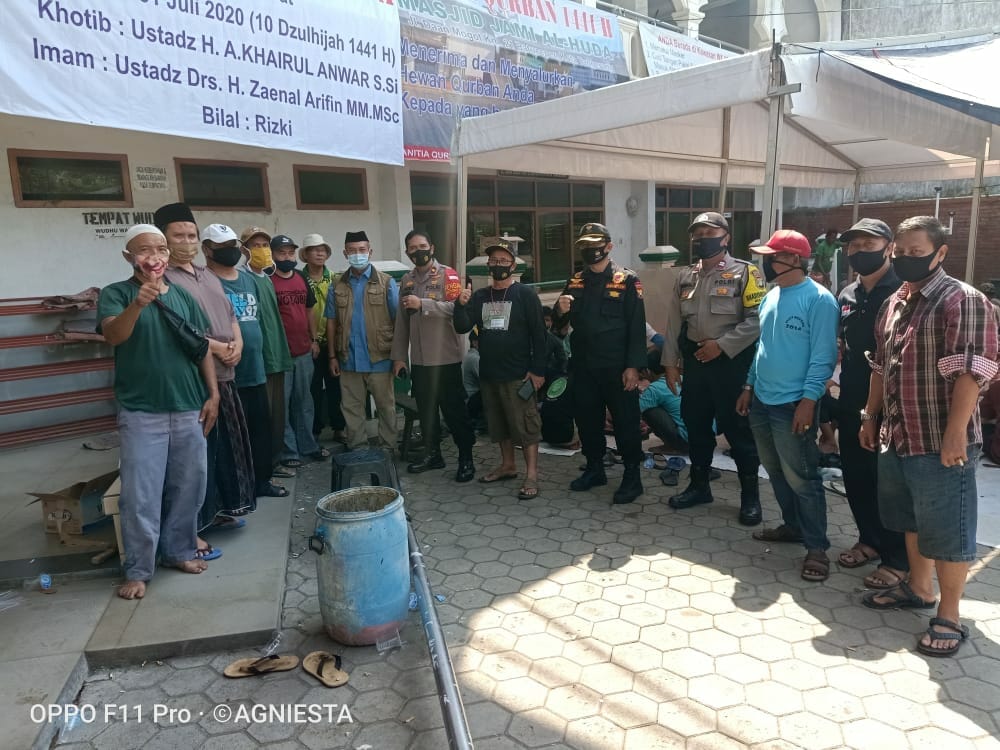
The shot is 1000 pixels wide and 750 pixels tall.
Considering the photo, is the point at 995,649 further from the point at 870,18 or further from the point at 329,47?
the point at 870,18

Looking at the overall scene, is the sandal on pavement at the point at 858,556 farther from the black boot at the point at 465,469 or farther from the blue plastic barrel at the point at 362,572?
the black boot at the point at 465,469

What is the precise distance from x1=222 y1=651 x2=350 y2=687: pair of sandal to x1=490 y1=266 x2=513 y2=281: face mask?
2.68 m

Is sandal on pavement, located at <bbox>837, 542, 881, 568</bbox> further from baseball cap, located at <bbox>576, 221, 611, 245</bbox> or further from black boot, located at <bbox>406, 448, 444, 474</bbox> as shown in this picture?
black boot, located at <bbox>406, 448, 444, 474</bbox>

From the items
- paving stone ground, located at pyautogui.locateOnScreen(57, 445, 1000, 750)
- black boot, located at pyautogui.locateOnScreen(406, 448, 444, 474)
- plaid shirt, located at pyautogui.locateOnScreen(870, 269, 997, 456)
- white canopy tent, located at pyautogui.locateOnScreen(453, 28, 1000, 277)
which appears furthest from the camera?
black boot, located at pyautogui.locateOnScreen(406, 448, 444, 474)

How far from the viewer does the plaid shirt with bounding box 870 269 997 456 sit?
98.4 inches

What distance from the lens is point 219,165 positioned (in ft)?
21.8

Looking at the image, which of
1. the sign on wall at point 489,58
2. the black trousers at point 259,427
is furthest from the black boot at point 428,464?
the sign on wall at point 489,58

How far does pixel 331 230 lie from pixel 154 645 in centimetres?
547

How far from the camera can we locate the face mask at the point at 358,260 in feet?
16.6

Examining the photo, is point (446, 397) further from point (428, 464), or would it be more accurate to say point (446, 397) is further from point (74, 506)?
point (74, 506)

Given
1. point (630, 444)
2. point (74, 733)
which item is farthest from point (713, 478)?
point (74, 733)

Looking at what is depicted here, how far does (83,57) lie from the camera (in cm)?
444

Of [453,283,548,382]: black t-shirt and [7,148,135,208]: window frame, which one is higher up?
[7,148,135,208]: window frame

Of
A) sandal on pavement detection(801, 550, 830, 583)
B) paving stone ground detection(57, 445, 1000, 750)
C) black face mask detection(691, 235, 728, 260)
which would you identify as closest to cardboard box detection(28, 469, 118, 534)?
paving stone ground detection(57, 445, 1000, 750)
